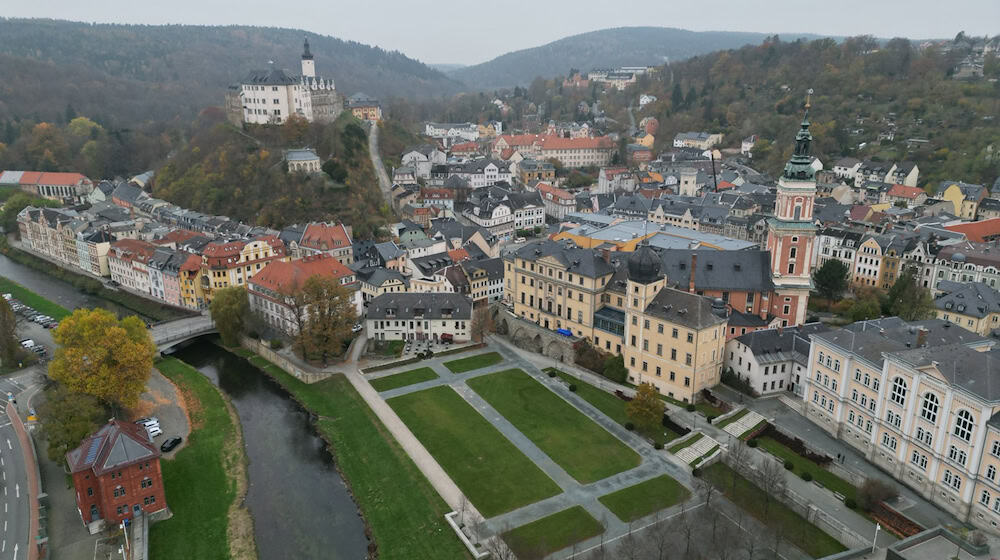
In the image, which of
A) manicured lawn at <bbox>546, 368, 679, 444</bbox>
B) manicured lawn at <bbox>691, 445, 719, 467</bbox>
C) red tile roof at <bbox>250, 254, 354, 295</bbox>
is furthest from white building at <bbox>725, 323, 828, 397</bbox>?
red tile roof at <bbox>250, 254, 354, 295</bbox>

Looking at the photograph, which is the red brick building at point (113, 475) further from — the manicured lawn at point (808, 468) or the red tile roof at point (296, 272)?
the manicured lawn at point (808, 468)

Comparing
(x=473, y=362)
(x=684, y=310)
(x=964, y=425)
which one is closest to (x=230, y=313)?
(x=473, y=362)

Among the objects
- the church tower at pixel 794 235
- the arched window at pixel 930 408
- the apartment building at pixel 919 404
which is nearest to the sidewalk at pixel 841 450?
the apartment building at pixel 919 404

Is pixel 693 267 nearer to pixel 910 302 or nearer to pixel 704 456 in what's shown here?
pixel 910 302

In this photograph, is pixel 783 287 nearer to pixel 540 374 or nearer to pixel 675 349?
pixel 675 349

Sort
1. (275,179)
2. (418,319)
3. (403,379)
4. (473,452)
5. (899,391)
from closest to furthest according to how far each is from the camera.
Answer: (899,391)
(473,452)
(403,379)
(418,319)
(275,179)

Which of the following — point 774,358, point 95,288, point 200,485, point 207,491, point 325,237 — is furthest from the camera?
point 95,288

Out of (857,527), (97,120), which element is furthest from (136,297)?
(97,120)

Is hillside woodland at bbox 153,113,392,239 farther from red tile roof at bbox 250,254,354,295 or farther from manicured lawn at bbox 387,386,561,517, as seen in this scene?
manicured lawn at bbox 387,386,561,517
